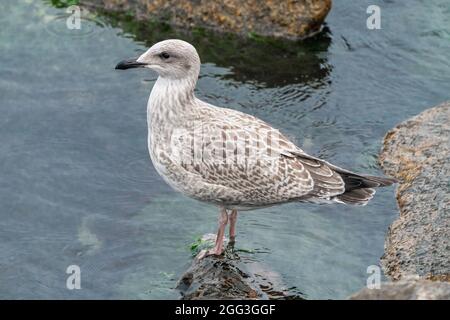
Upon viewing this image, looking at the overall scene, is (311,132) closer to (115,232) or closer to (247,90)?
(247,90)

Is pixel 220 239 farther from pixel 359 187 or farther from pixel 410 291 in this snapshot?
pixel 410 291

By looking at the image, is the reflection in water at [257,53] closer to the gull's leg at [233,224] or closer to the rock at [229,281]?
the gull's leg at [233,224]

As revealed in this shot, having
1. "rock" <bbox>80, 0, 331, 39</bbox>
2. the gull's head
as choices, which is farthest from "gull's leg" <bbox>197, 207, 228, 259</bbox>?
"rock" <bbox>80, 0, 331, 39</bbox>

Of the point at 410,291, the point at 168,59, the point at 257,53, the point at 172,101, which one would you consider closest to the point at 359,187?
the point at 172,101

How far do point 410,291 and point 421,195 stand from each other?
3.23 metres

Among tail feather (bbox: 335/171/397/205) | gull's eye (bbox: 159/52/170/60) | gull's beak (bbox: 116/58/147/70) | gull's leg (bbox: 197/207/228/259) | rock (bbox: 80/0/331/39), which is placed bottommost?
gull's leg (bbox: 197/207/228/259)

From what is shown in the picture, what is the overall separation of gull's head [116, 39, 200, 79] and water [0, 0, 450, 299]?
1.83m

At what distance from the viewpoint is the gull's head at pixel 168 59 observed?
31.0 feet

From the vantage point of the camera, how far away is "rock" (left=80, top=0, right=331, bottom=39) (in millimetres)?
13180

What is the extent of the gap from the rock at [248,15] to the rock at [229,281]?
14.3 ft

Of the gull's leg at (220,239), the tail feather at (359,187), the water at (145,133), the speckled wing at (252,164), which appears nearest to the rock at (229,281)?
the gull's leg at (220,239)

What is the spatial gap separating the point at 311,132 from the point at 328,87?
3.32ft

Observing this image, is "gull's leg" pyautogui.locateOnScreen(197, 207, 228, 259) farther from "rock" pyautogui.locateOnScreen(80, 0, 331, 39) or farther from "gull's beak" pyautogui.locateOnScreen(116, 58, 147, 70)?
"rock" pyautogui.locateOnScreen(80, 0, 331, 39)

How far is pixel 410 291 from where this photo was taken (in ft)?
23.7
